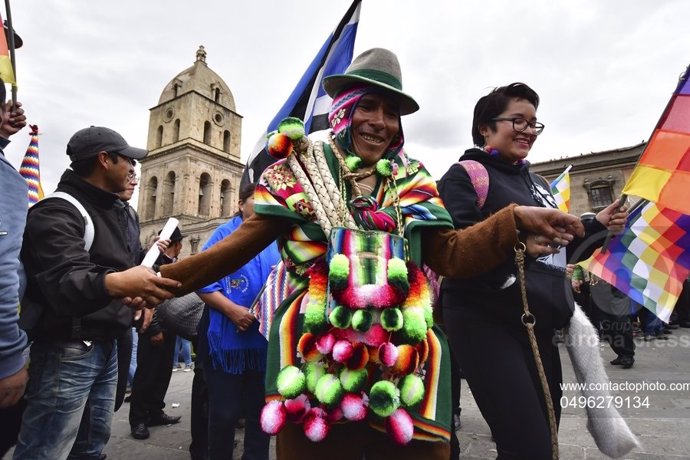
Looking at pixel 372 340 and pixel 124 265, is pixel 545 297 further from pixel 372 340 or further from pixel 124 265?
pixel 124 265

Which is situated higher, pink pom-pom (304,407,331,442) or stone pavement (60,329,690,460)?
pink pom-pom (304,407,331,442)

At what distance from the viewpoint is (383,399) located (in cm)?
127

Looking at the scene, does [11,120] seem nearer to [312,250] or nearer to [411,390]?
[312,250]

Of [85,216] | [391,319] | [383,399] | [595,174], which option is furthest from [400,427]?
[595,174]

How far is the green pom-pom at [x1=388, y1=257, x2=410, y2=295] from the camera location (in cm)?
133

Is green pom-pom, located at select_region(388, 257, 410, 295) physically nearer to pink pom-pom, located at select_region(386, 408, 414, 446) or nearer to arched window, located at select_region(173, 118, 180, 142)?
pink pom-pom, located at select_region(386, 408, 414, 446)

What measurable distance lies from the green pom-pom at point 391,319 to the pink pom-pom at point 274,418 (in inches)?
17.0

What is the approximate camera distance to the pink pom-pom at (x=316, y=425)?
1285 mm

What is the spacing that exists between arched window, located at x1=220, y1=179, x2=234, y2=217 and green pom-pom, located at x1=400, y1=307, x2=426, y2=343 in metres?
39.9

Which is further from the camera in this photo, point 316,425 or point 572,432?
point 572,432

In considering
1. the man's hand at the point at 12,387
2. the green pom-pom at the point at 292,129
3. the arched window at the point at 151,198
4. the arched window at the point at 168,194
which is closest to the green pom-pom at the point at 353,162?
the green pom-pom at the point at 292,129

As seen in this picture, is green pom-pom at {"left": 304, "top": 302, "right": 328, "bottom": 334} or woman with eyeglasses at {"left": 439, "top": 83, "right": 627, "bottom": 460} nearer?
green pom-pom at {"left": 304, "top": 302, "right": 328, "bottom": 334}

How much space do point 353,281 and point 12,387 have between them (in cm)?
150

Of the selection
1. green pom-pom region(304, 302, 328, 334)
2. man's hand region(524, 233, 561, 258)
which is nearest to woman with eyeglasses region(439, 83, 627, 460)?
man's hand region(524, 233, 561, 258)
